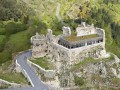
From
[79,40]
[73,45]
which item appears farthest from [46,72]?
[79,40]

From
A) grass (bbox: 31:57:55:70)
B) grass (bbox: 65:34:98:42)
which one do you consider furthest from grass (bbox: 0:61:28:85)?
grass (bbox: 65:34:98:42)

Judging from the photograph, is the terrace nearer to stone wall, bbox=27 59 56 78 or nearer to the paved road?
stone wall, bbox=27 59 56 78

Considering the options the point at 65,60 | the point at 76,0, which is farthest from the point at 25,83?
the point at 76,0

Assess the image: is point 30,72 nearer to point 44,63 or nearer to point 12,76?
point 44,63

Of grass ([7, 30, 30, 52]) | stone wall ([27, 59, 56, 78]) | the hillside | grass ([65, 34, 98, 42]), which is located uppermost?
grass ([65, 34, 98, 42])

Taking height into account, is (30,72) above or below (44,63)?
below

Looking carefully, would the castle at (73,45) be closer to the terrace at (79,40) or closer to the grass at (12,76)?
the terrace at (79,40)

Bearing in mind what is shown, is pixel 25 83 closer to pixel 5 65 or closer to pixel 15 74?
pixel 15 74
